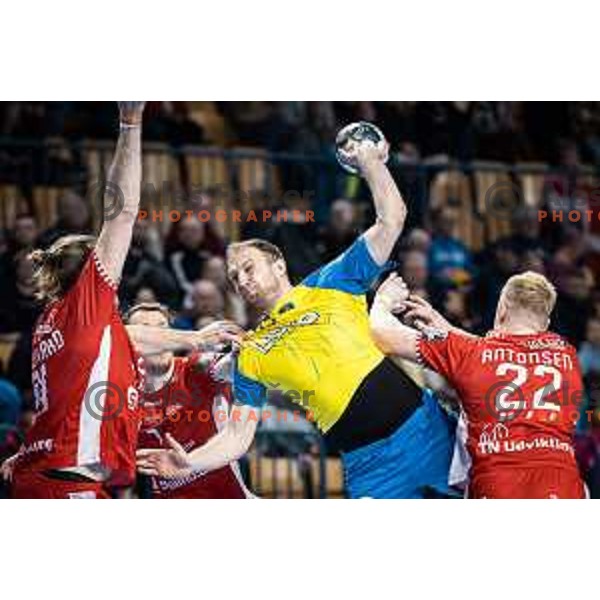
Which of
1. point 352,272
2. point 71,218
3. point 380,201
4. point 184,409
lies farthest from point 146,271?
point 380,201

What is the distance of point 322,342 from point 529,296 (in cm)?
123

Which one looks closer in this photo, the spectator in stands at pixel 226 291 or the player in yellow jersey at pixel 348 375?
the player in yellow jersey at pixel 348 375

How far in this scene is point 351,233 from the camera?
11836 mm

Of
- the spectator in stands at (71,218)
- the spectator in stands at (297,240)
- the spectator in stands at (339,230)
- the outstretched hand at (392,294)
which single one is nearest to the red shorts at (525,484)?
the outstretched hand at (392,294)

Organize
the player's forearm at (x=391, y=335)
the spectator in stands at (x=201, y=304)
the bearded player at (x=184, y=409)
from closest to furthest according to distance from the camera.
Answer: the player's forearm at (x=391, y=335) → the bearded player at (x=184, y=409) → the spectator in stands at (x=201, y=304)

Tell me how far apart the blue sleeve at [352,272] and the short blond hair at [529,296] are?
75 centimetres

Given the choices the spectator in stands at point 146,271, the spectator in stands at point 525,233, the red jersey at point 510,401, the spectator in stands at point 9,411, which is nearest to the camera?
the red jersey at point 510,401

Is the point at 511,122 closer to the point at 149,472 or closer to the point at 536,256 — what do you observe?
the point at 536,256

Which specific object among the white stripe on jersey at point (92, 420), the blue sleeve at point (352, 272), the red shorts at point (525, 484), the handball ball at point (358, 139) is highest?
the handball ball at point (358, 139)

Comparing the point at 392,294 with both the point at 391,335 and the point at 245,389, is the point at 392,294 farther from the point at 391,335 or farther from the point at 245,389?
the point at 245,389

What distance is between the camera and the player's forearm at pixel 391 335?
9750mm

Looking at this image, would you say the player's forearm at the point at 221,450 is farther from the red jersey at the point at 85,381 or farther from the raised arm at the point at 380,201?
the raised arm at the point at 380,201

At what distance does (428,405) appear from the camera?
9820 mm
